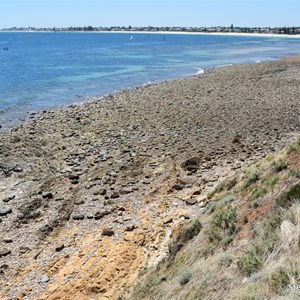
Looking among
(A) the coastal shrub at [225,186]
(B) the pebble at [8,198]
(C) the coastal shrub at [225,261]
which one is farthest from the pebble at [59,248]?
(C) the coastal shrub at [225,261]

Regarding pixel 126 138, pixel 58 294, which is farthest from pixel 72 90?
pixel 58 294

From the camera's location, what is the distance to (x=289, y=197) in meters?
7.29

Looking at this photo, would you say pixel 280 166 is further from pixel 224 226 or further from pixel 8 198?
pixel 8 198

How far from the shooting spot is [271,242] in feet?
19.7

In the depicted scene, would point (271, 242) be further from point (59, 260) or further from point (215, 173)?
point (215, 173)

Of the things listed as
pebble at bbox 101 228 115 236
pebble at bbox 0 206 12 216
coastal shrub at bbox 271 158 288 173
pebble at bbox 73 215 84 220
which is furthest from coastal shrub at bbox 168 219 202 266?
pebble at bbox 0 206 12 216

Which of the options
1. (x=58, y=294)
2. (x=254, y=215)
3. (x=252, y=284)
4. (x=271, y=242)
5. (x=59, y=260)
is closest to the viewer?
(x=252, y=284)

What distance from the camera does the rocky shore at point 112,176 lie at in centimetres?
968

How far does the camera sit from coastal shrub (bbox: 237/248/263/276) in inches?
224

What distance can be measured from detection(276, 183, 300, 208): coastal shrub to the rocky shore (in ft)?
11.2

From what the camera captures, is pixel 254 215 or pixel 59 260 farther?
pixel 59 260

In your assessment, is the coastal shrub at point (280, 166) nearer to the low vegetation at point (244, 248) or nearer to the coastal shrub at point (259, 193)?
the low vegetation at point (244, 248)

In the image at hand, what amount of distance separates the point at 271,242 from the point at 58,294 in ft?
16.2

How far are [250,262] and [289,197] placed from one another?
201 centimetres
